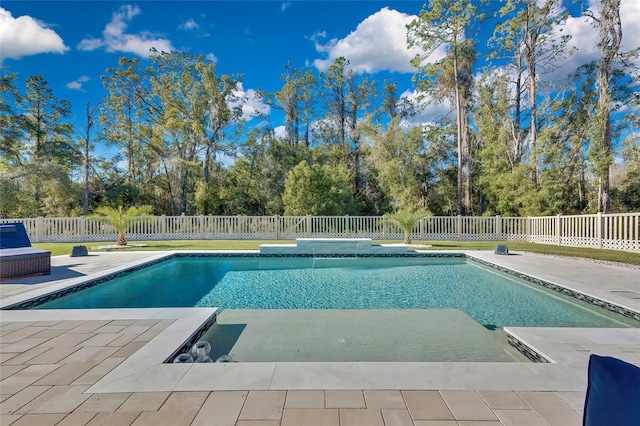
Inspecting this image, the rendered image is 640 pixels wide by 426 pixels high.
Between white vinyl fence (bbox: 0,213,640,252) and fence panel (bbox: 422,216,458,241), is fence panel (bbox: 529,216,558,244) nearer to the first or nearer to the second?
white vinyl fence (bbox: 0,213,640,252)

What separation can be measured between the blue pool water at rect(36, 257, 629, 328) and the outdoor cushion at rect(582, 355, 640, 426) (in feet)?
11.1

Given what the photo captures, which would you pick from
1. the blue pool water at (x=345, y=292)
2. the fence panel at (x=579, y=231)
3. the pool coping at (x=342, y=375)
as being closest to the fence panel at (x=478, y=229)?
the fence panel at (x=579, y=231)

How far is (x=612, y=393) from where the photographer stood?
0.94 meters

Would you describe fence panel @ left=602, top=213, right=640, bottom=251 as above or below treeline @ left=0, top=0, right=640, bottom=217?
below

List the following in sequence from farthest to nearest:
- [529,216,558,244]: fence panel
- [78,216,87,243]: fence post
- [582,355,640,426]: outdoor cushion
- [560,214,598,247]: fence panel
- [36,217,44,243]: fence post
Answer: [78,216,87,243]: fence post < [36,217,44,243]: fence post < [529,216,558,244]: fence panel < [560,214,598,247]: fence panel < [582,355,640,426]: outdoor cushion

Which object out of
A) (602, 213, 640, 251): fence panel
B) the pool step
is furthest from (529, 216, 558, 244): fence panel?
the pool step

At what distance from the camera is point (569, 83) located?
1576 centimetres

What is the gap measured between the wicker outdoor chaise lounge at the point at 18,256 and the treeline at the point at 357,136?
1042 cm

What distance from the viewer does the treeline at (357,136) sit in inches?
578

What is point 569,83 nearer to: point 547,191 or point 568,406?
point 547,191

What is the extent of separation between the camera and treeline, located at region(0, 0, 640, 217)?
1467cm

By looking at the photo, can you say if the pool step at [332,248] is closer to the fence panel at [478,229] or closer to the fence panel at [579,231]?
the fence panel at [478,229]

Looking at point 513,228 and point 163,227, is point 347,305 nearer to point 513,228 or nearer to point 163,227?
point 163,227

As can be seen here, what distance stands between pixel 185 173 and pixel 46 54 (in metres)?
7.78
